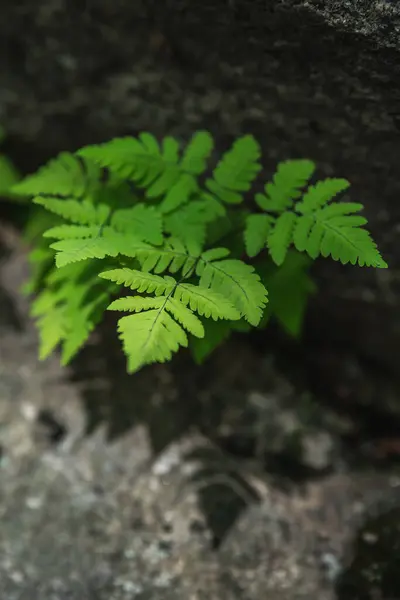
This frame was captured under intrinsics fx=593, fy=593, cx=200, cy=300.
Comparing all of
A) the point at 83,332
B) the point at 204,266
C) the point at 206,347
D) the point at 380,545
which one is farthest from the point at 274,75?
the point at 380,545

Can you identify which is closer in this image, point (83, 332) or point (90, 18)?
point (83, 332)

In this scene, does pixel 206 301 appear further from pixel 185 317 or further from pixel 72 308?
pixel 72 308

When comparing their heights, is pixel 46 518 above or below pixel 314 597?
below

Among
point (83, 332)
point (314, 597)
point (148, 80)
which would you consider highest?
point (148, 80)

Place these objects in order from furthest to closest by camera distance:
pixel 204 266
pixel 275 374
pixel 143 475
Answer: pixel 275 374 < pixel 143 475 < pixel 204 266

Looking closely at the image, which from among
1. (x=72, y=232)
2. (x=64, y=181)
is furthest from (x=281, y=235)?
(x=64, y=181)

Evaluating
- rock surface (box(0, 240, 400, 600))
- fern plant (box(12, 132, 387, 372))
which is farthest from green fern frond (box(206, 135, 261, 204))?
rock surface (box(0, 240, 400, 600))

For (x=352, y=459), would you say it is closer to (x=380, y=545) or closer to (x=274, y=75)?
(x=380, y=545)

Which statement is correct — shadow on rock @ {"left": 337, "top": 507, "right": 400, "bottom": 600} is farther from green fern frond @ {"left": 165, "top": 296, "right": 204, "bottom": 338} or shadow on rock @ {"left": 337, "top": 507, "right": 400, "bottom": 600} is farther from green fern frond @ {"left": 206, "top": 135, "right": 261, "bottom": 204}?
green fern frond @ {"left": 206, "top": 135, "right": 261, "bottom": 204}
